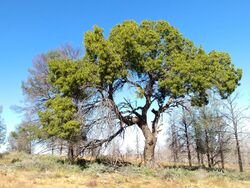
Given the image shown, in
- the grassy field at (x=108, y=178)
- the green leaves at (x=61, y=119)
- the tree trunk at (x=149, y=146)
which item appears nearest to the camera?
the grassy field at (x=108, y=178)

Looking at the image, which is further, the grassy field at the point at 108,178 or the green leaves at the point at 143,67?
the green leaves at the point at 143,67

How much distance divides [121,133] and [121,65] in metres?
4.34

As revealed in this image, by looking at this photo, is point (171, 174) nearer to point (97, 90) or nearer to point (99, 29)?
point (97, 90)

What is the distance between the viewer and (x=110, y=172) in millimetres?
18172

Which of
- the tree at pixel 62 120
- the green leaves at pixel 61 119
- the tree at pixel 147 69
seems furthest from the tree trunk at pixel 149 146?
the green leaves at pixel 61 119

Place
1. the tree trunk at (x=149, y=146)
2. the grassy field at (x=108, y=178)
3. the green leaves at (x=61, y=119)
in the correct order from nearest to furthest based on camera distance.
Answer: the grassy field at (x=108, y=178) → the green leaves at (x=61, y=119) → the tree trunk at (x=149, y=146)

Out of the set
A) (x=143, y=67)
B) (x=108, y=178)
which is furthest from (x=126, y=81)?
(x=108, y=178)

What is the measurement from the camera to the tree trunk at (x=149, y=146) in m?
20.5

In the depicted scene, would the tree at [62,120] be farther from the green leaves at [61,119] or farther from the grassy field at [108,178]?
the grassy field at [108,178]

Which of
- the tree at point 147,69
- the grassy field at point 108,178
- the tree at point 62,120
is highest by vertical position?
the tree at point 147,69

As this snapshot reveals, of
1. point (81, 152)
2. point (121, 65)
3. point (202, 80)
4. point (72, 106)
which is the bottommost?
point (81, 152)

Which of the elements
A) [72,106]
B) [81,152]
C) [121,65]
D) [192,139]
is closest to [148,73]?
[121,65]

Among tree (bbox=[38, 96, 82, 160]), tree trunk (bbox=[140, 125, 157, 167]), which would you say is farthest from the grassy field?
tree (bbox=[38, 96, 82, 160])

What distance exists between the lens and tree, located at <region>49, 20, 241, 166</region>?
760 inches
